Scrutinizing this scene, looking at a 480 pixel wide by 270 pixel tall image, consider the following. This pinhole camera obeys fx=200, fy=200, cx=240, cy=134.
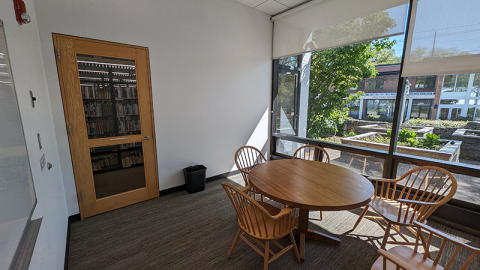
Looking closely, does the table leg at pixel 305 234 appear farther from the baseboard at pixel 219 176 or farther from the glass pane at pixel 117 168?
the glass pane at pixel 117 168

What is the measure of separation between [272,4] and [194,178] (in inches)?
136

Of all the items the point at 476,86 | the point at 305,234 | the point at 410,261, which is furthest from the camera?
the point at 476,86

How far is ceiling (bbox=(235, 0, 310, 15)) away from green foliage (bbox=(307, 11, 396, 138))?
0.75m

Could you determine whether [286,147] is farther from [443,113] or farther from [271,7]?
[271,7]

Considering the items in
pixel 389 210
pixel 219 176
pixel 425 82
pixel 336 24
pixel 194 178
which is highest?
pixel 336 24

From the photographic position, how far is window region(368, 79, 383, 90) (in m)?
3.01

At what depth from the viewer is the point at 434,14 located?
2354 millimetres

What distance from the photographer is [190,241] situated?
223cm

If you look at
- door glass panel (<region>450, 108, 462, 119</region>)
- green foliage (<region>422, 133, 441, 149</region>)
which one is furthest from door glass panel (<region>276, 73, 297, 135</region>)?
door glass panel (<region>450, 108, 462, 119</region>)

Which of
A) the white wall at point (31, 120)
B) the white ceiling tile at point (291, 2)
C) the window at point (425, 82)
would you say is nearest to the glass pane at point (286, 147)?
the window at point (425, 82)

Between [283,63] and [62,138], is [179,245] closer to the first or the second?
[62,138]

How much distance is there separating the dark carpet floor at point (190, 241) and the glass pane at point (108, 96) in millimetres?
1177

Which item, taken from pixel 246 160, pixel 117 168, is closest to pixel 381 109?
pixel 246 160

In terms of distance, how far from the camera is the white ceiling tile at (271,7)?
366 centimetres
